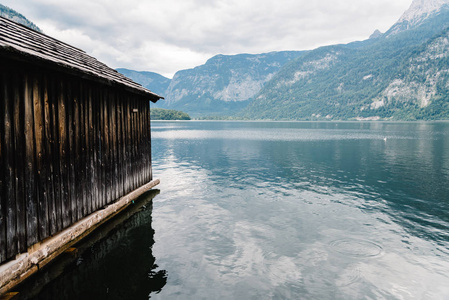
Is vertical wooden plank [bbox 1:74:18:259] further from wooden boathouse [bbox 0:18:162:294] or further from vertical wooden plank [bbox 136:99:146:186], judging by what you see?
vertical wooden plank [bbox 136:99:146:186]

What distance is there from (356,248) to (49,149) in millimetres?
12198

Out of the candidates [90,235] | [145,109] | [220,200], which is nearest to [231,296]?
[90,235]

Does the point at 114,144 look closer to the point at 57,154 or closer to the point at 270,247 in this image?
the point at 57,154

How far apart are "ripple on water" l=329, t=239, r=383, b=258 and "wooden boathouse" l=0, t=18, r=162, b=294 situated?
409 inches

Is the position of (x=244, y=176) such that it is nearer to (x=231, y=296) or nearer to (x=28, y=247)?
(x=231, y=296)

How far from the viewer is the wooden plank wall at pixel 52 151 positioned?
6.80 m

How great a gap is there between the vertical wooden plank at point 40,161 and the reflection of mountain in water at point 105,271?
1.48 m

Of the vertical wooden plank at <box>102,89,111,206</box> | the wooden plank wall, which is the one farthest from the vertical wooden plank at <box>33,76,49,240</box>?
the vertical wooden plank at <box>102,89,111,206</box>

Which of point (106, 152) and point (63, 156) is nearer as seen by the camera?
point (63, 156)

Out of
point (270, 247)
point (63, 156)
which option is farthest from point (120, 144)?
point (270, 247)

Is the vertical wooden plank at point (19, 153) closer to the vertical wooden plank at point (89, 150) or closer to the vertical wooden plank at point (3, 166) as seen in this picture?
the vertical wooden plank at point (3, 166)

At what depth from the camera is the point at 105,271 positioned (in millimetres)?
9125

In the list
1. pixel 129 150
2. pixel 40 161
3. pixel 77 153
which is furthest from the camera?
pixel 129 150

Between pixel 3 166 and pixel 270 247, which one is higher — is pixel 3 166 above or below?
above
